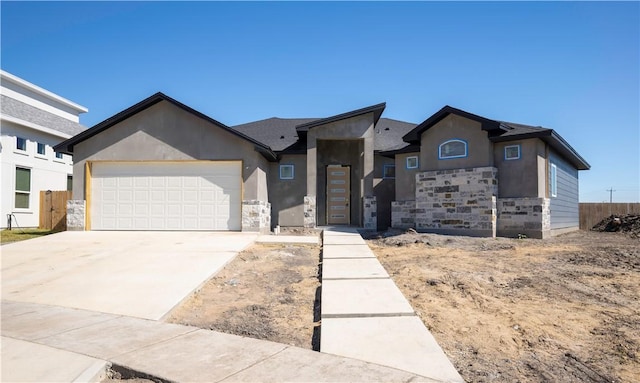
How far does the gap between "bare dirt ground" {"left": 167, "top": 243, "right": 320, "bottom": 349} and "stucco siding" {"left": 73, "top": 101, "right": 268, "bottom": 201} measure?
248 inches

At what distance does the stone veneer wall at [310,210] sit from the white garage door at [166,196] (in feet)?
9.56

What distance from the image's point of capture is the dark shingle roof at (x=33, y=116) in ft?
65.0

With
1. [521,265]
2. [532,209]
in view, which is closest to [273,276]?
[521,265]

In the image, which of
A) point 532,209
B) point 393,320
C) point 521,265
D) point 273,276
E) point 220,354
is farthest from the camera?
point 532,209

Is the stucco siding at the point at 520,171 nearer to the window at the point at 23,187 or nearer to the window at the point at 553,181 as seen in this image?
the window at the point at 553,181

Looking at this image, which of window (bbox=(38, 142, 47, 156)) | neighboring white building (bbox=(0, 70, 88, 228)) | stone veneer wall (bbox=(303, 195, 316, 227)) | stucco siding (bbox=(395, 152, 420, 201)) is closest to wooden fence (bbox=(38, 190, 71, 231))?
neighboring white building (bbox=(0, 70, 88, 228))

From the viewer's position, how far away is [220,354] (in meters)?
3.49

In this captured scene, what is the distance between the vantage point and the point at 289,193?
16.8 meters

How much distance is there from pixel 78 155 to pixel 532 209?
16794mm

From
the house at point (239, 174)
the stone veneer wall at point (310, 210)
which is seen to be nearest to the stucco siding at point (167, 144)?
the house at point (239, 174)

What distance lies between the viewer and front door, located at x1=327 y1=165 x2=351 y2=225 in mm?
18156

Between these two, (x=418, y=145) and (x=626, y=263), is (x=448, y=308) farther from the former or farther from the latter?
(x=418, y=145)

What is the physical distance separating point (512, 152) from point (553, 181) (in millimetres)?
2633

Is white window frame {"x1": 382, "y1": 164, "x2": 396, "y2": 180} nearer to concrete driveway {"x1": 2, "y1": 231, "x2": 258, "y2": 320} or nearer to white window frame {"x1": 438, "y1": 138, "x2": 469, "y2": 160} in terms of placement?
white window frame {"x1": 438, "y1": 138, "x2": 469, "y2": 160}
